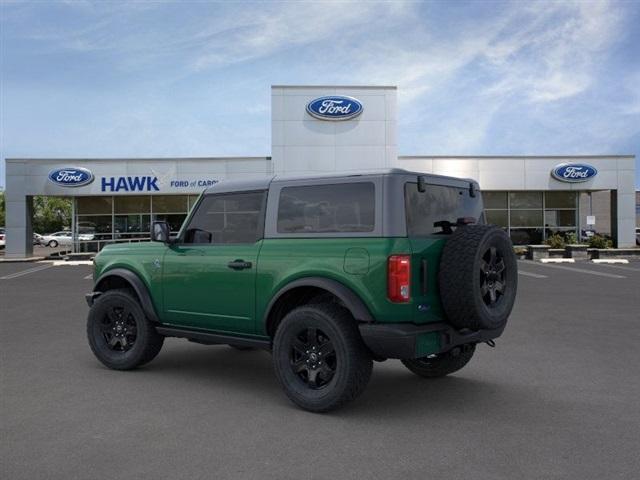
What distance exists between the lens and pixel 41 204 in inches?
3002

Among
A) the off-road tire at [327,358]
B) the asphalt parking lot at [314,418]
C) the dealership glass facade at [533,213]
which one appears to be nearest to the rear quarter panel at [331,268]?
the off-road tire at [327,358]

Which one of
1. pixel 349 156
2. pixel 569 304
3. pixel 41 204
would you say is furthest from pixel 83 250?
pixel 41 204

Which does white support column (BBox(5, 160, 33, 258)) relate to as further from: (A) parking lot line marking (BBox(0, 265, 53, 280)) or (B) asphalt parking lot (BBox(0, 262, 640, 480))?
(B) asphalt parking lot (BBox(0, 262, 640, 480))

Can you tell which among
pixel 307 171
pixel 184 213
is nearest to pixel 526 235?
pixel 307 171

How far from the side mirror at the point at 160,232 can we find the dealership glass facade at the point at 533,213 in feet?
92.2

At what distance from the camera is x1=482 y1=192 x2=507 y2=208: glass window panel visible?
32031 millimetres

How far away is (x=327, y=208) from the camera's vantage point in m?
5.15

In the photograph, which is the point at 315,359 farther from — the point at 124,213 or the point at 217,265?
the point at 124,213

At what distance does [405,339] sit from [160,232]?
110 inches

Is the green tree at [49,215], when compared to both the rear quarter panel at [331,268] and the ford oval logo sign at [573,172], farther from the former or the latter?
the rear quarter panel at [331,268]

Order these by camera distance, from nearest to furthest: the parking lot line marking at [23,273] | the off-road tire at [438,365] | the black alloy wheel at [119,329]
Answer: the off-road tire at [438,365]
the black alloy wheel at [119,329]
the parking lot line marking at [23,273]

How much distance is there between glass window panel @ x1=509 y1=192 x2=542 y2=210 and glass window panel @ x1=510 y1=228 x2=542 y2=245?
1.24 m

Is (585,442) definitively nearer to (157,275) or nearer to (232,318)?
(232,318)

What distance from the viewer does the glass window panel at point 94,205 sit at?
3107 centimetres
